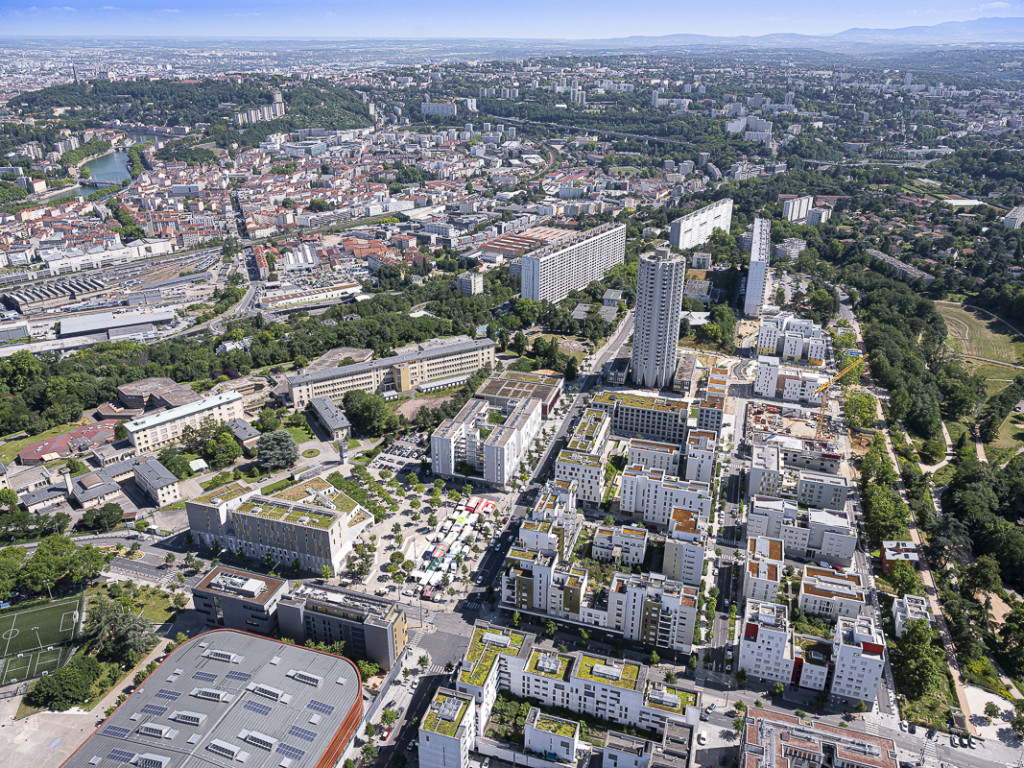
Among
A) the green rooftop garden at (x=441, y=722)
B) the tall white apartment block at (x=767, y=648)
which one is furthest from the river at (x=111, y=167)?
the tall white apartment block at (x=767, y=648)

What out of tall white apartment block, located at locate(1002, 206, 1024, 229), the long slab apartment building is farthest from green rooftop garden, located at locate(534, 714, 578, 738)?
tall white apartment block, located at locate(1002, 206, 1024, 229)

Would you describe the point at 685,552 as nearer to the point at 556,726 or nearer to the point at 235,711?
the point at 556,726

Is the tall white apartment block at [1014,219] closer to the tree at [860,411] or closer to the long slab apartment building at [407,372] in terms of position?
the tree at [860,411]

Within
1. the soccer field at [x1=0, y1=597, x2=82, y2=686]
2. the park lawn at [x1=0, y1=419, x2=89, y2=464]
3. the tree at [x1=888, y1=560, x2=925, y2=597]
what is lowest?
the soccer field at [x1=0, y1=597, x2=82, y2=686]

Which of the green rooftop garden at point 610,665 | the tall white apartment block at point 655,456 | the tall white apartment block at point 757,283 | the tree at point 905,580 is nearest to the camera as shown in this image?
the green rooftop garden at point 610,665

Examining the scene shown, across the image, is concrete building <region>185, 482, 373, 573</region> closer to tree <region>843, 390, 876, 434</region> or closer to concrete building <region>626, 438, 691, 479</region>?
concrete building <region>626, 438, 691, 479</region>

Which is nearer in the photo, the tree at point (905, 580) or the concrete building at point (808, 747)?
the concrete building at point (808, 747)

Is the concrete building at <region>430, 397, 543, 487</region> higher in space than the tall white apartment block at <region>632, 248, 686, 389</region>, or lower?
lower

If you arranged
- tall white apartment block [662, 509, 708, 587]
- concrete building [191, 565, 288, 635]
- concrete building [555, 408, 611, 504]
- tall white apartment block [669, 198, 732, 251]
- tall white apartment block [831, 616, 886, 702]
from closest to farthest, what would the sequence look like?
1. tall white apartment block [831, 616, 886, 702]
2. concrete building [191, 565, 288, 635]
3. tall white apartment block [662, 509, 708, 587]
4. concrete building [555, 408, 611, 504]
5. tall white apartment block [669, 198, 732, 251]
